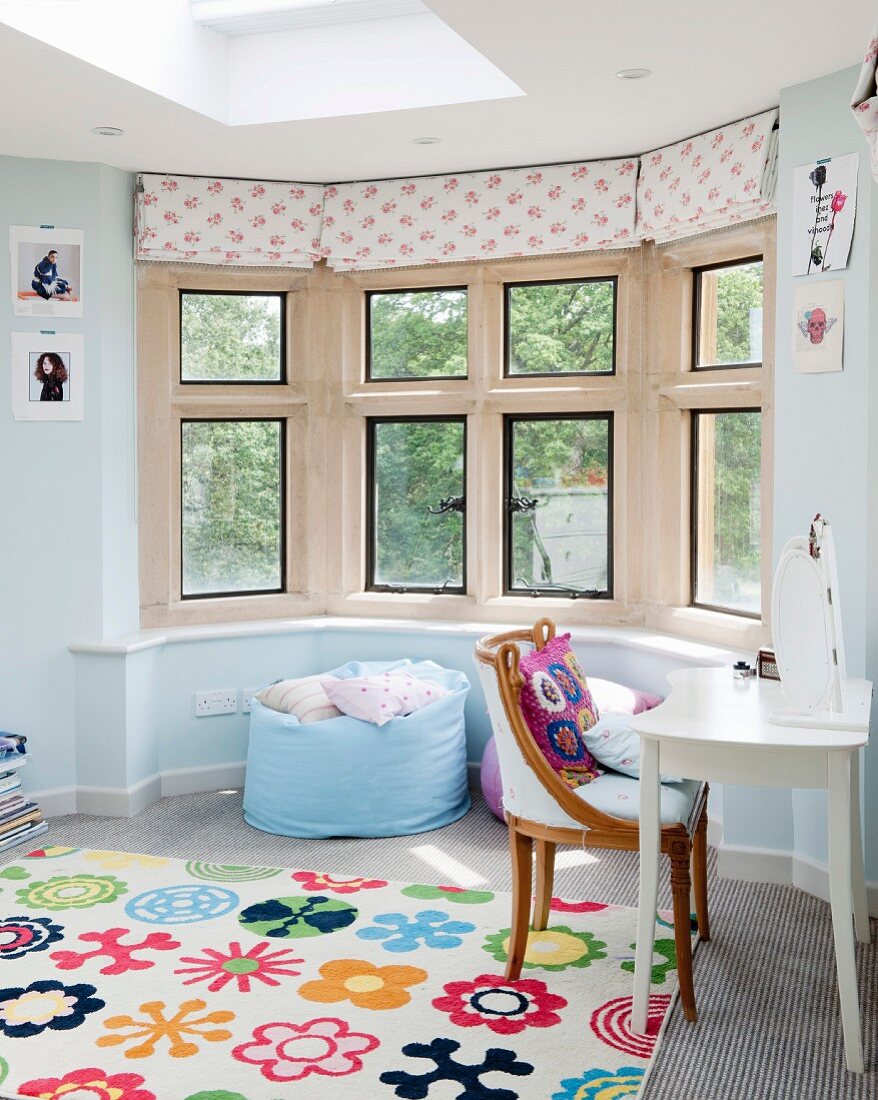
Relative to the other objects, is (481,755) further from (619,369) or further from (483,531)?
(619,369)

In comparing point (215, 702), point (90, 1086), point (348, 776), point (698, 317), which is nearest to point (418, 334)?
point (698, 317)

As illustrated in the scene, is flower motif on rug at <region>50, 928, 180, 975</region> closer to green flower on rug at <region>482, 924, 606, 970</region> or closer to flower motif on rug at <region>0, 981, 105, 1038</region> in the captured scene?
flower motif on rug at <region>0, 981, 105, 1038</region>

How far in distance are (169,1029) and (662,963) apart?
130cm

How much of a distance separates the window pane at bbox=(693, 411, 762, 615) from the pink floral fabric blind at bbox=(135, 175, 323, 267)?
1.81 meters

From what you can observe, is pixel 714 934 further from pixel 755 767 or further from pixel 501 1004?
pixel 755 767

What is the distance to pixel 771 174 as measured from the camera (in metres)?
3.95

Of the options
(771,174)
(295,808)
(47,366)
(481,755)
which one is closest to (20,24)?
(47,366)

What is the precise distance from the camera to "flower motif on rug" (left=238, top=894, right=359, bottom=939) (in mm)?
3479

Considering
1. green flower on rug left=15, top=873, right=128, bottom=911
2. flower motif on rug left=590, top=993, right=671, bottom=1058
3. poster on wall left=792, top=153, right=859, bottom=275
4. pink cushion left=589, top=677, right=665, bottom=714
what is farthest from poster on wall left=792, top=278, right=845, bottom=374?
Answer: green flower on rug left=15, top=873, right=128, bottom=911

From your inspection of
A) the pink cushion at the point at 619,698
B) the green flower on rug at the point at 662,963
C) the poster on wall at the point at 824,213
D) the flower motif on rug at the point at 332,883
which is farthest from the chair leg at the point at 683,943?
the poster on wall at the point at 824,213

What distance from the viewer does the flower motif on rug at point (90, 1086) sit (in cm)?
258

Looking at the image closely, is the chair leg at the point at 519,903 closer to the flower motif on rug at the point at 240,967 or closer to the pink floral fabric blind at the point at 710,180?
the flower motif on rug at the point at 240,967

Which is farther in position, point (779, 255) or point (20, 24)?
point (779, 255)

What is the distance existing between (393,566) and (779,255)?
221 centimetres
